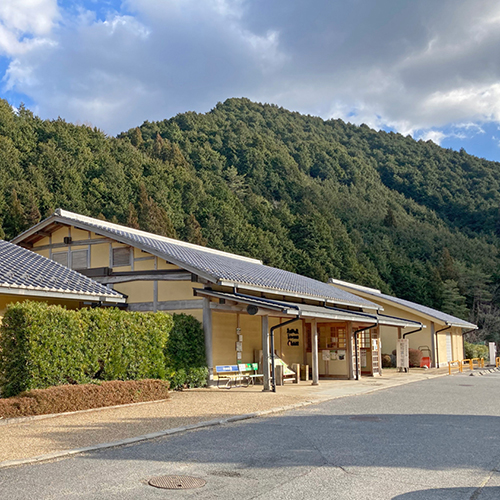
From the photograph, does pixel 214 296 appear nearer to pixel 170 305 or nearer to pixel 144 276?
pixel 170 305

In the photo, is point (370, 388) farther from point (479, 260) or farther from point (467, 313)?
point (479, 260)

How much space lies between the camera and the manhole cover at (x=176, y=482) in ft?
19.7

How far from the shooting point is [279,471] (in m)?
6.70

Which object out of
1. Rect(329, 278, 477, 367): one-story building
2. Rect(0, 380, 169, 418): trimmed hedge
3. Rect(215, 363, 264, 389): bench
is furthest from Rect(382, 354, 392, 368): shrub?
Rect(0, 380, 169, 418): trimmed hedge

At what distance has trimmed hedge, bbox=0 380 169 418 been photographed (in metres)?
10.2

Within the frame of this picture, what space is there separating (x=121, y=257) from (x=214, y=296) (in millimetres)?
4333

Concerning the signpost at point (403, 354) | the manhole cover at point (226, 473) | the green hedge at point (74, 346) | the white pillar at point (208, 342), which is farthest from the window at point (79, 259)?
the signpost at point (403, 354)

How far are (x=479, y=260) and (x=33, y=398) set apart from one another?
76.9 m

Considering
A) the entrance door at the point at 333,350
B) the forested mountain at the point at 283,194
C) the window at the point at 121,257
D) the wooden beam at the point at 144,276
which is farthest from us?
the forested mountain at the point at 283,194

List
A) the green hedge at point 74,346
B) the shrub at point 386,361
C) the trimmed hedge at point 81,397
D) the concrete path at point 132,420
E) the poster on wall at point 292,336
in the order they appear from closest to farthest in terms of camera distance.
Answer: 1. the concrete path at point 132,420
2. the trimmed hedge at point 81,397
3. the green hedge at point 74,346
4. the poster on wall at point 292,336
5. the shrub at point 386,361

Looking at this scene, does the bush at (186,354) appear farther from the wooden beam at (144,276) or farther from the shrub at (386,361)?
the shrub at (386,361)

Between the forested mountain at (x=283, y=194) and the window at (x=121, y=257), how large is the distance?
106 ft

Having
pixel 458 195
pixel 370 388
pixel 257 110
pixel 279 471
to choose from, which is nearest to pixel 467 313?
pixel 458 195

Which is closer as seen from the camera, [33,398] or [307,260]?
[33,398]
